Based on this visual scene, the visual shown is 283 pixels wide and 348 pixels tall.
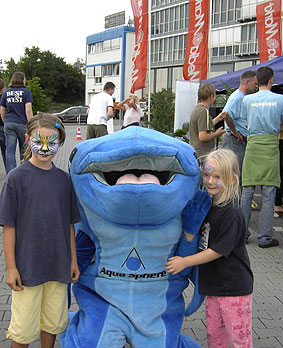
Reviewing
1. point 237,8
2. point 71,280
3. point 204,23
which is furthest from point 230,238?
point 237,8

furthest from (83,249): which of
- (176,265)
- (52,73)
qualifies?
(52,73)

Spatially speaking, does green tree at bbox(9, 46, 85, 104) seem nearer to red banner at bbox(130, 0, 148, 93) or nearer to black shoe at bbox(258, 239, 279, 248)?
red banner at bbox(130, 0, 148, 93)

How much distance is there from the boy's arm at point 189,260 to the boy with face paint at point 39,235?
22.3 inches

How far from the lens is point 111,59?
185 ft

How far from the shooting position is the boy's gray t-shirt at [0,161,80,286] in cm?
235

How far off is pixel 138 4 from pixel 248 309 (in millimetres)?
15788

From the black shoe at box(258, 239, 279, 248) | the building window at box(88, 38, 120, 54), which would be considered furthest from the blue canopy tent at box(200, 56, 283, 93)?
the building window at box(88, 38, 120, 54)

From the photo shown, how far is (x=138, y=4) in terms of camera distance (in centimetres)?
1652

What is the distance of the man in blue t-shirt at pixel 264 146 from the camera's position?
505 centimetres

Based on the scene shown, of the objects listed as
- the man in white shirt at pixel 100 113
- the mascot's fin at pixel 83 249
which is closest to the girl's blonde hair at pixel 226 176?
the mascot's fin at pixel 83 249

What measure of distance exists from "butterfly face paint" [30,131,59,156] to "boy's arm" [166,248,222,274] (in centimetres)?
93

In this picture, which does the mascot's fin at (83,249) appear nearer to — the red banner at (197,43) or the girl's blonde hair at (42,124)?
the girl's blonde hair at (42,124)

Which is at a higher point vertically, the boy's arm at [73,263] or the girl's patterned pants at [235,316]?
the boy's arm at [73,263]

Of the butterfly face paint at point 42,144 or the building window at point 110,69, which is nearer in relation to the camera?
the butterfly face paint at point 42,144
